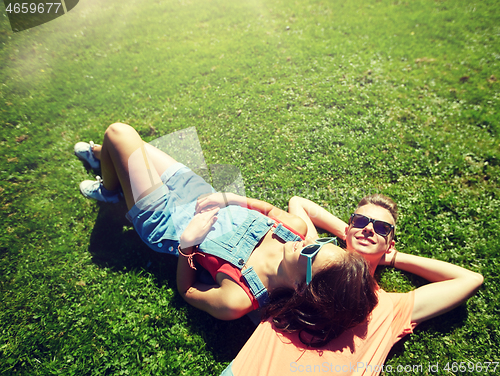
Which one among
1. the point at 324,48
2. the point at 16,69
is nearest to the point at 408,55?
the point at 324,48

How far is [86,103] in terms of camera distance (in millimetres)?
5703

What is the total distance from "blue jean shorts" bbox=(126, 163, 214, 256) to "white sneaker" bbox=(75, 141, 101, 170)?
2113 mm

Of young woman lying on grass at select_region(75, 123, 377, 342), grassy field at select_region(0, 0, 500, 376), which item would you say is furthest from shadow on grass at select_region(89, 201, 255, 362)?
young woman lying on grass at select_region(75, 123, 377, 342)

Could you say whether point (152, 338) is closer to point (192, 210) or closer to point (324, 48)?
point (192, 210)

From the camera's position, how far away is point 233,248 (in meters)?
3.13

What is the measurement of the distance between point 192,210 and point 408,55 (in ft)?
23.3

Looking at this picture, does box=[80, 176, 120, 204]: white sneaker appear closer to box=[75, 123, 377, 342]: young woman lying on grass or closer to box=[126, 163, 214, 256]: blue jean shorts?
box=[75, 123, 377, 342]: young woman lying on grass

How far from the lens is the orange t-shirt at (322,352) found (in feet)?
8.73

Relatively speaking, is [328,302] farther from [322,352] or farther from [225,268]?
[225,268]

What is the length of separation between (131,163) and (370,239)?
3.49 m

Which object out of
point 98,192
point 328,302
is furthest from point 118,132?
point 328,302

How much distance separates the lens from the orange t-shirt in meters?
2.66

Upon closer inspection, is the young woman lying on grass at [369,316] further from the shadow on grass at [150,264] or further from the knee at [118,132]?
the knee at [118,132]

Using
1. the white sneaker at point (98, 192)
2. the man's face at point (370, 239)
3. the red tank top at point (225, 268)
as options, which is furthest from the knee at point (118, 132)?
the man's face at point (370, 239)
